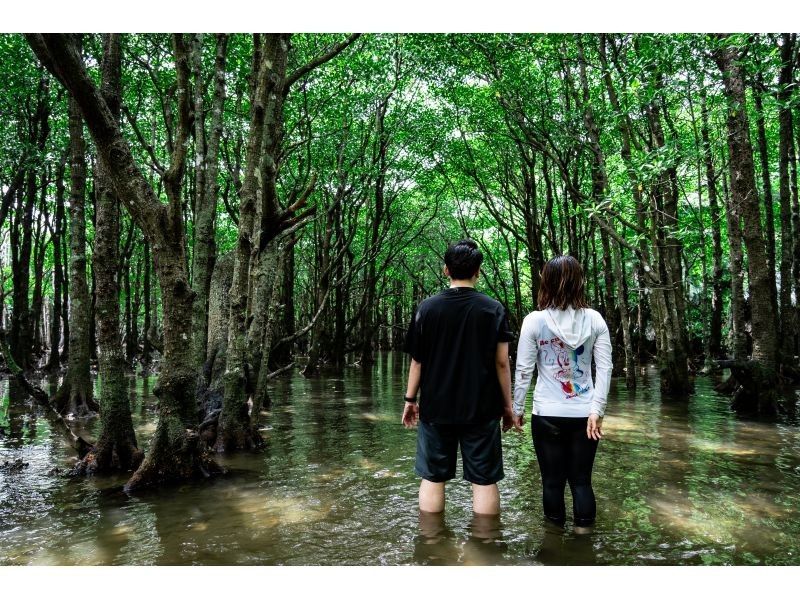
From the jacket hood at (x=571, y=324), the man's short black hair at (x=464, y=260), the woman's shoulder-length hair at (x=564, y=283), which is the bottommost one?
the jacket hood at (x=571, y=324)

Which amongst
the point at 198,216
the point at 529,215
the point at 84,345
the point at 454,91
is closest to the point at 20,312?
the point at 84,345

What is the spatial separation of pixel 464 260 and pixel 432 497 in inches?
65.8

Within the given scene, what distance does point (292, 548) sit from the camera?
372 centimetres

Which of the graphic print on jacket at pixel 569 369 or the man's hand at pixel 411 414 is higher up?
the graphic print on jacket at pixel 569 369

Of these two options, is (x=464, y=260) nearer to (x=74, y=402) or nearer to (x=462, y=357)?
(x=462, y=357)

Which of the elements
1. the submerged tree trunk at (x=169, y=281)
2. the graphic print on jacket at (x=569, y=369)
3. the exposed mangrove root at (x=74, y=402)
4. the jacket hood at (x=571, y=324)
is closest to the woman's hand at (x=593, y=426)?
the graphic print on jacket at (x=569, y=369)

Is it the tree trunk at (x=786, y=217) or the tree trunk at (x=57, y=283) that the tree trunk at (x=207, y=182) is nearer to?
the tree trunk at (x=786, y=217)

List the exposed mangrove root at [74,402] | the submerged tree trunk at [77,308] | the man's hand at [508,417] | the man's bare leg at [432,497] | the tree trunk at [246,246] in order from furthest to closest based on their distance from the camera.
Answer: the exposed mangrove root at [74,402] < the submerged tree trunk at [77,308] < the tree trunk at [246,246] < the man's bare leg at [432,497] < the man's hand at [508,417]

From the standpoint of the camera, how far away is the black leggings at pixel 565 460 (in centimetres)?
371

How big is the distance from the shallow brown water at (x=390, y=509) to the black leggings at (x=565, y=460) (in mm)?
176

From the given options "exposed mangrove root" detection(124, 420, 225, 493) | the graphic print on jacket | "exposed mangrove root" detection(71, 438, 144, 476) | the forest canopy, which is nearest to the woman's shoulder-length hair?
the graphic print on jacket

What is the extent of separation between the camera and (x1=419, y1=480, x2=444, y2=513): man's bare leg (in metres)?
3.95

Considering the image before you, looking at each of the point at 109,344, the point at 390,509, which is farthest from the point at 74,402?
the point at 390,509
